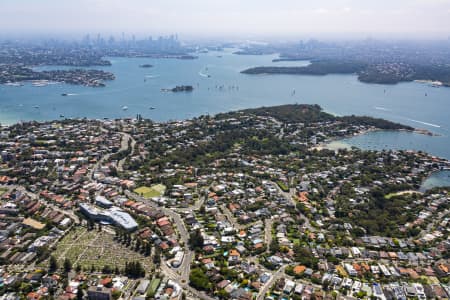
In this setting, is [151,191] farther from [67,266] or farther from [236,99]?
[236,99]

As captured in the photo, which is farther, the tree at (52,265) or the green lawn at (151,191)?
the green lawn at (151,191)

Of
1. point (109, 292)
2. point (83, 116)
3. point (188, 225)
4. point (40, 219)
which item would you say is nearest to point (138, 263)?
point (109, 292)

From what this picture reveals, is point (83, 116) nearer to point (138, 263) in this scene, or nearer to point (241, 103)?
point (241, 103)

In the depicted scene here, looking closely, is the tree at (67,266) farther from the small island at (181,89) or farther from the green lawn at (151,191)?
the small island at (181,89)

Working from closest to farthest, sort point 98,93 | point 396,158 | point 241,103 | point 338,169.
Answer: point 338,169, point 396,158, point 241,103, point 98,93

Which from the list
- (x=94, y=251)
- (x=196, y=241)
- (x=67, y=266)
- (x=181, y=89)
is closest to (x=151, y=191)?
(x=94, y=251)

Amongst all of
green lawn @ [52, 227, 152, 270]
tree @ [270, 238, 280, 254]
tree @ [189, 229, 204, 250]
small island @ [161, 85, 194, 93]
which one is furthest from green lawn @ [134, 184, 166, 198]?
small island @ [161, 85, 194, 93]

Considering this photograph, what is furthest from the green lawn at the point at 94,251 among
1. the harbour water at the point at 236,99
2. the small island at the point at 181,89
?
the small island at the point at 181,89
